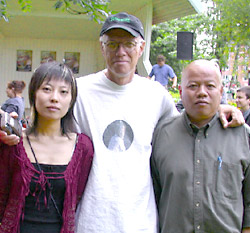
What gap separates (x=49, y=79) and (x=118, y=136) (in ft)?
1.91

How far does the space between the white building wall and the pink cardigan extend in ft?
45.9

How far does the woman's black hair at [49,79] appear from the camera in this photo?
218 centimetres

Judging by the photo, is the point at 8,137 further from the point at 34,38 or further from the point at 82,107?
the point at 34,38

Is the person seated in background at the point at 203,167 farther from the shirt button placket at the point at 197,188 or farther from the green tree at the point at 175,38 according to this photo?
the green tree at the point at 175,38

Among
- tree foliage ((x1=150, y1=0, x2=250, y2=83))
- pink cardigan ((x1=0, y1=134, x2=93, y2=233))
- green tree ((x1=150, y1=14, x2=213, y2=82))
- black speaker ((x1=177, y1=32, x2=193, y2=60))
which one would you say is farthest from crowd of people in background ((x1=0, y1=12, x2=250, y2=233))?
green tree ((x1=150, y1=14, x2=213, y2=82))

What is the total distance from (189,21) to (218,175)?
86.0 ft

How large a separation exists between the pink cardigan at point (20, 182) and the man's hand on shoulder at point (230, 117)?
923 mm

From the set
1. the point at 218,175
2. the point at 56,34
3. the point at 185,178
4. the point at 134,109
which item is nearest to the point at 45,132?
the point at 134,109

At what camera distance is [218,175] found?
86.2 inches

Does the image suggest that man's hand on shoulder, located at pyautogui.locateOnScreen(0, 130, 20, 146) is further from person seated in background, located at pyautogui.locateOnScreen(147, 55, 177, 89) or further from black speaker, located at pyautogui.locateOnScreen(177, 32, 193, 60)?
person seated in background, located at pyautogui.locateOnScreen(147, 55, 177, 89)

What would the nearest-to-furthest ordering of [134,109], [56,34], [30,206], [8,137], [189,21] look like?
[8,137], [30,206], [134,109], [56,34], [189,21]

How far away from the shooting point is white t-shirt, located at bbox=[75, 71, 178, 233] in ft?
7.30

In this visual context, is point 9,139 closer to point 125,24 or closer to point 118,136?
point 118,136

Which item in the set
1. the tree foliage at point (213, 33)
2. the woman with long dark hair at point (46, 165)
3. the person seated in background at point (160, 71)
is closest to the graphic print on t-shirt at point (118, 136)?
the woman with long dark hair at point (46, 165)
